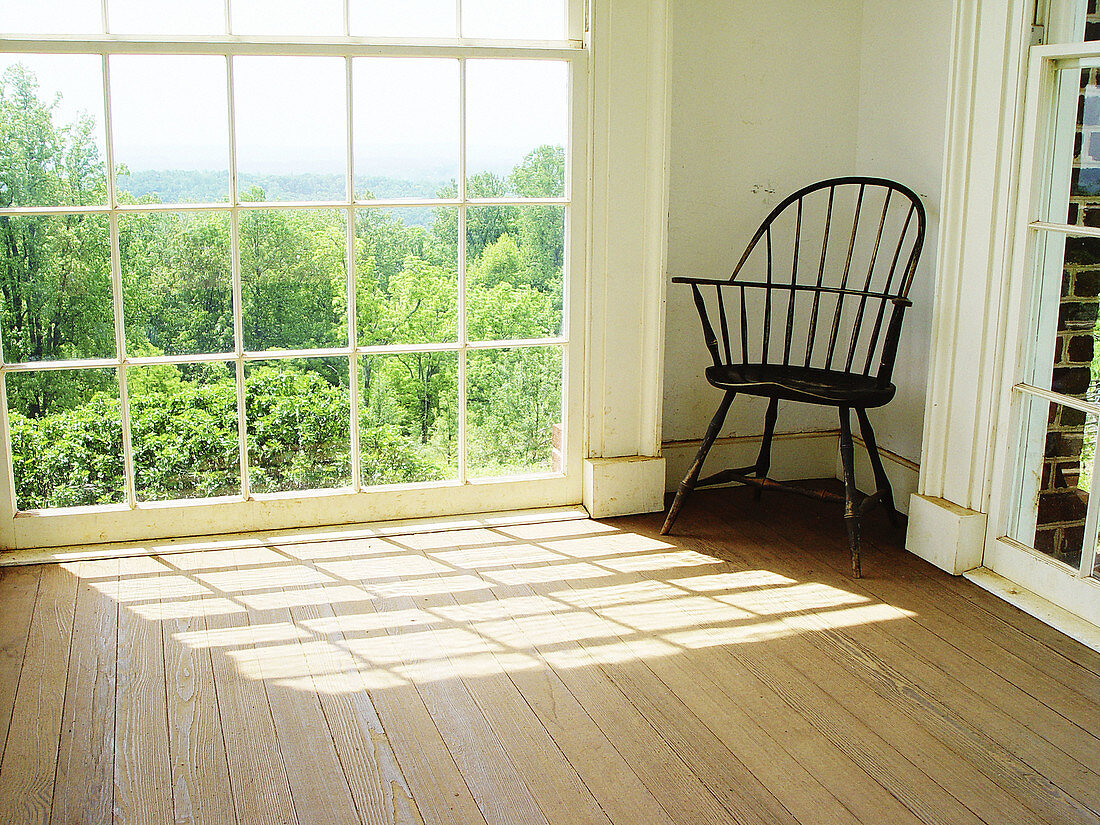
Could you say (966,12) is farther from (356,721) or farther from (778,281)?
(356,721)

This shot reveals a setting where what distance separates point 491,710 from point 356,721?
0.30 meters

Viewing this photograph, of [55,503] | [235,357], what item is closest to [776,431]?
[235,357]

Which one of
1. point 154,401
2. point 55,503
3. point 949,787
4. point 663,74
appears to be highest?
point 663,74

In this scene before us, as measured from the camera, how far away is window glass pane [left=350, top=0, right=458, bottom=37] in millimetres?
3219

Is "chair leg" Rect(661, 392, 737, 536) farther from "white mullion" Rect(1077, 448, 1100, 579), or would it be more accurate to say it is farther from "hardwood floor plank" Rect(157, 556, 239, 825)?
"hardwood floor plank" Rect(157, 556, 239, 825)

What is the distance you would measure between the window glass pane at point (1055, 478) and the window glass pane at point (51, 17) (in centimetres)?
281

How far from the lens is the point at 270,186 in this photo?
3240 millimetres

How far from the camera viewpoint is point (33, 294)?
3123 mm

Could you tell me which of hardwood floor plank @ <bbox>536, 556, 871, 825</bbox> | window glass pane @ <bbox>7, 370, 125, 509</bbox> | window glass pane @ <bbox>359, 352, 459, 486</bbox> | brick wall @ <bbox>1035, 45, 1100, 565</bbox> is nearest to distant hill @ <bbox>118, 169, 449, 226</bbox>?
window glass pane @ <bbox>359, 352, 459, 486</bbox>

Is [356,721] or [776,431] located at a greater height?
[776,431]

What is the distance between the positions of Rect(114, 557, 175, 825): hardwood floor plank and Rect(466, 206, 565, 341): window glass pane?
1.27 m

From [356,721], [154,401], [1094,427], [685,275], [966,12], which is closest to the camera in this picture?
[356,721]

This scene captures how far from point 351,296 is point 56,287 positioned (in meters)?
0.85

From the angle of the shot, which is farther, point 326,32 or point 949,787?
point 326,32
